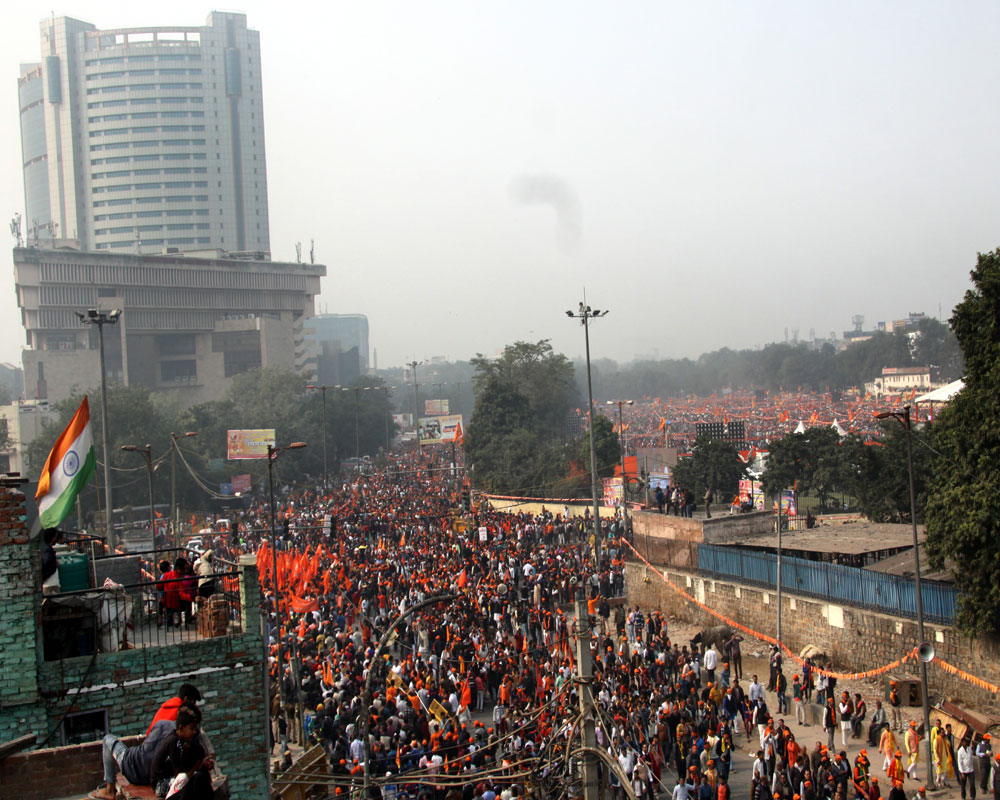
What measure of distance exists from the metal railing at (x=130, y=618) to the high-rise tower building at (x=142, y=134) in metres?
126

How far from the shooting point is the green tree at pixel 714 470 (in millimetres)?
37125

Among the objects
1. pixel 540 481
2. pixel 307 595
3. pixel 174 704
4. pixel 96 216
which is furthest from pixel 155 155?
pixel 174 704

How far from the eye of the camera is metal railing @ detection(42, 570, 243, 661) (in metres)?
9.01

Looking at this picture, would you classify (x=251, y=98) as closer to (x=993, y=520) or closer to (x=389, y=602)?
(x=389, y=602)

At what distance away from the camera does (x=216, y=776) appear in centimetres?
610

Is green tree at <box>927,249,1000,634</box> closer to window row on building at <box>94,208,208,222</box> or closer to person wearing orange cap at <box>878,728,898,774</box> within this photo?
person wearing orange cap at <box>878,728,898,774</box>

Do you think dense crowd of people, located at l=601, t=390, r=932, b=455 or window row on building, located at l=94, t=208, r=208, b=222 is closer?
dense crowd of people, located at l=601, t=390, r=932, b=455

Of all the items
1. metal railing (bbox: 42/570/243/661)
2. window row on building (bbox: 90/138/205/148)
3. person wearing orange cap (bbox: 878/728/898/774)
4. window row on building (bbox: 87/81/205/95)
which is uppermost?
window row on building (bbox: 87/81/205/95)

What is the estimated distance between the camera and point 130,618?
1002 centimetres

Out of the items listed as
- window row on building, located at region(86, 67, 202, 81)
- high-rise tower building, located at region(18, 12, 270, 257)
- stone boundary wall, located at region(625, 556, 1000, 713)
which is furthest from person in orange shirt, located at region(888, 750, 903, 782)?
window row on building, located at region(86, 67, 202, 81)

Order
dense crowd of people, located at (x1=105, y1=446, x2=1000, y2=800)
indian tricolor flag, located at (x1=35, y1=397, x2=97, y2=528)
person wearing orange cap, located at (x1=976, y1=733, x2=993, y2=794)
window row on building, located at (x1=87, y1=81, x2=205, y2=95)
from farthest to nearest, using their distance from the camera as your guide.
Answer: window row on building, located at (x1=87, y1=81, x2=205, y2=95) → person wearing orange cap, located at (x1=976, y1=733, x2=993, y2=794) → dense crowd of people, located at (x1=105, y1=446, x2=1000, y2=800) → indian tricolor flag, located at (x1=35, y1=397, x2=97, y2=528)

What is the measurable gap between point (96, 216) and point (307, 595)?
4633 inches

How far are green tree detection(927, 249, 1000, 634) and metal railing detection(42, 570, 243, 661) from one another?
1317cm

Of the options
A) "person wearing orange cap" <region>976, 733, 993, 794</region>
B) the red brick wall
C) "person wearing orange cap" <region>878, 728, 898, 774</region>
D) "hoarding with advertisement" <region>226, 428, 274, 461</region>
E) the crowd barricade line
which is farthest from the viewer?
"hoarding with advertisement" <region>226, 428, 274, 461</region>
